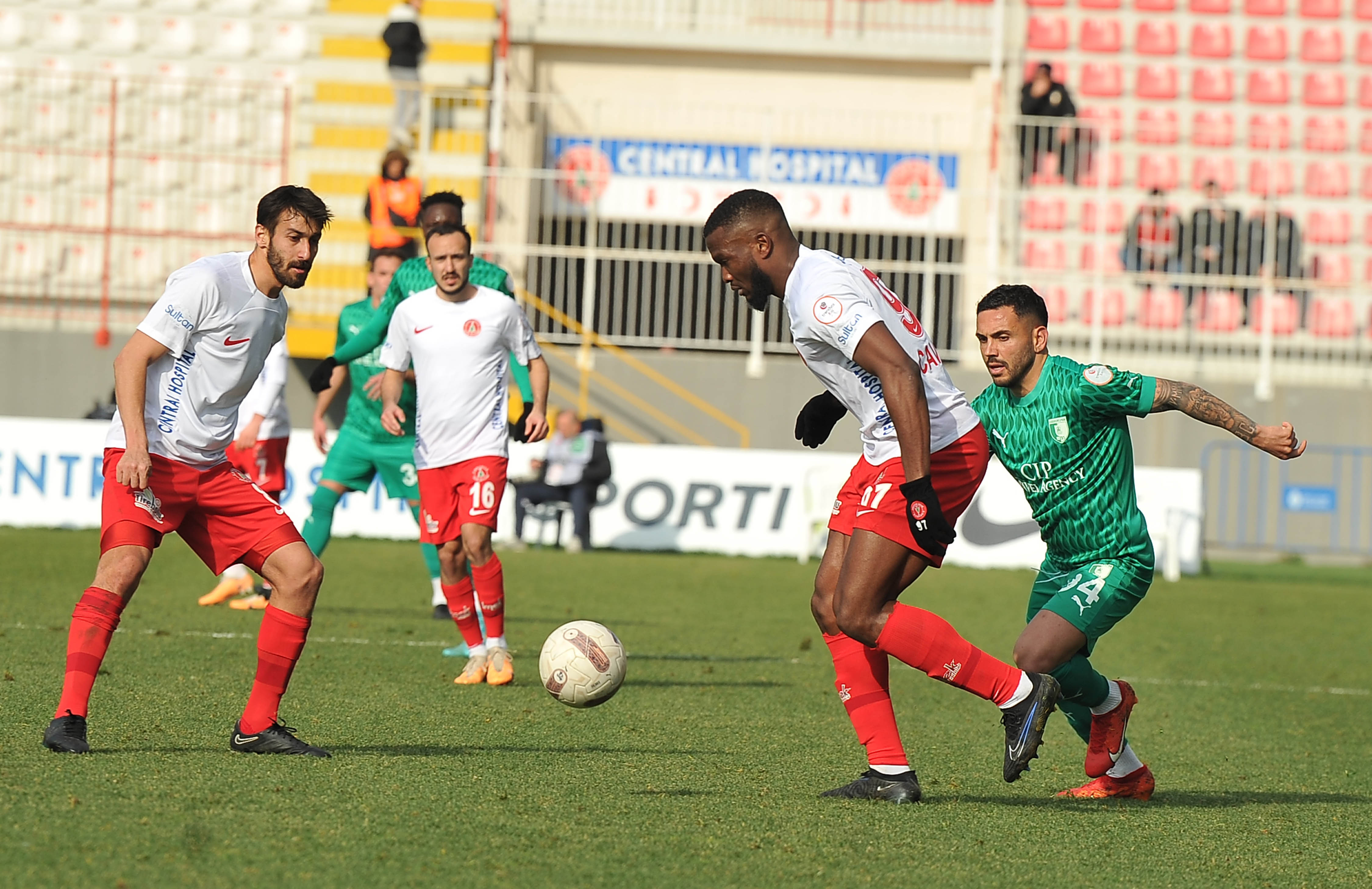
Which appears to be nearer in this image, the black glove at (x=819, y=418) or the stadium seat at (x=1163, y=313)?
the black glove at (x=819, y=418)

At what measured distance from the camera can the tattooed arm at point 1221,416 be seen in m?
5.09

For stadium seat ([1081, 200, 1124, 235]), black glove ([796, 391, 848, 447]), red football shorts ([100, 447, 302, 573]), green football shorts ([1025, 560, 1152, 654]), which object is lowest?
green football shorts ([1025, 560, 1152, 654])

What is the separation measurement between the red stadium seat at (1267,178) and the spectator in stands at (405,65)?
11841 millimetres

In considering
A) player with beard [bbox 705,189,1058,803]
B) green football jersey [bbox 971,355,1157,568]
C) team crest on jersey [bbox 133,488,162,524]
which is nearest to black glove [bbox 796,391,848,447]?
player with beard [bbox 705,189,1058,803]

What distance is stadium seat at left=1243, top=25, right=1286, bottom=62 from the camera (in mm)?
23609

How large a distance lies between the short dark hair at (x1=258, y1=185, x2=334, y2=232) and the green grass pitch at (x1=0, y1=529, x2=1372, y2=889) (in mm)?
1852

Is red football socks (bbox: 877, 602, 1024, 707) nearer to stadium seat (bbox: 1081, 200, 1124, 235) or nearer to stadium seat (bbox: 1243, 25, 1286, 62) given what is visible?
stadium seat (bbox: 1081, 200, 1124, 235)

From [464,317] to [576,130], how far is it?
15052 mm

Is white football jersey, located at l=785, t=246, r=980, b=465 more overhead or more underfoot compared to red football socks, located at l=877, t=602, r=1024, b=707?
more overhead

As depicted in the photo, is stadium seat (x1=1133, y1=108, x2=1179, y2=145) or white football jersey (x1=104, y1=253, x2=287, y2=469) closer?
white football jersey (x1=104, y1=253, x2=287, y2=469)

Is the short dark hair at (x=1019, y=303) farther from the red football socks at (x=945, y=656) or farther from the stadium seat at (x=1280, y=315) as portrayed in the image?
the stadium seat at (x=1280, y=315)

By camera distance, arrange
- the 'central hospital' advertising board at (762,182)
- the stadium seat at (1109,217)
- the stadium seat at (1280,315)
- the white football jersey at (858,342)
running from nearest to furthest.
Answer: the white football jersey at (858,342)
the stadium seat at (1280,315)
the 'central hospital' advertising board at (762,182)
the stadium seat at (1109,217)

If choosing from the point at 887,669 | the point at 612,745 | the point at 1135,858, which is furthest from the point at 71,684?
the point at 1135,858

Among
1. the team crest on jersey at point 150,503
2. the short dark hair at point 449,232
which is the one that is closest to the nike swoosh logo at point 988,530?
the short dark hair at point 449,232
